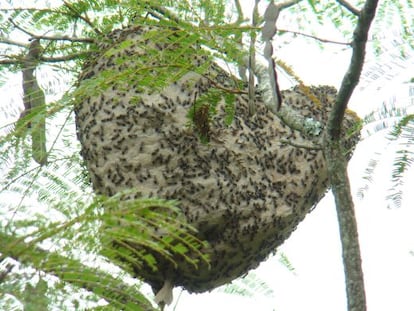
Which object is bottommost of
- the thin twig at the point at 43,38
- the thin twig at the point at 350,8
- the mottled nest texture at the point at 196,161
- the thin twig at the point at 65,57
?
the mottled nest texture at the point at 196,161

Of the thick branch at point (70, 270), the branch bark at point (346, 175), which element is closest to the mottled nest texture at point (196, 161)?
the branch bark at point (346, 175)

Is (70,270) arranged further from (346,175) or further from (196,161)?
(196,161)

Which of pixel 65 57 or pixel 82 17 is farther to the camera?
pixel 65 57

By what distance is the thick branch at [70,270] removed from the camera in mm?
2072

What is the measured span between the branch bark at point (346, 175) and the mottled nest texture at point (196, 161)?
0.72 m

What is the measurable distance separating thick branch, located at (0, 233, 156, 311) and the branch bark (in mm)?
961

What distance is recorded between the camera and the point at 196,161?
435 cm

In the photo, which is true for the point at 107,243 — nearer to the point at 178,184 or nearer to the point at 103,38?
the point at 178,184

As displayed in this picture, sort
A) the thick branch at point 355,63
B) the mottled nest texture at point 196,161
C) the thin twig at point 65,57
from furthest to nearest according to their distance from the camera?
1. the thin twig at point 65,57
2. the mottled nest texture at point 196,161
3. the thick branch at point 355,63

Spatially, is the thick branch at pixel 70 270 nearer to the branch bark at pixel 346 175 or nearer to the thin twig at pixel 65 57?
the branch bark at pixel 346 175

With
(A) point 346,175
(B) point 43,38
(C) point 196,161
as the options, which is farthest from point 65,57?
(A) point 346,175

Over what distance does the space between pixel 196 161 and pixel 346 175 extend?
101 cm

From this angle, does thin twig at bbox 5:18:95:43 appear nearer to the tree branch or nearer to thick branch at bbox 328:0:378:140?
the tree branch

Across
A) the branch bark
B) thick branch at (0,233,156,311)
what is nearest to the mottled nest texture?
the branch bark
